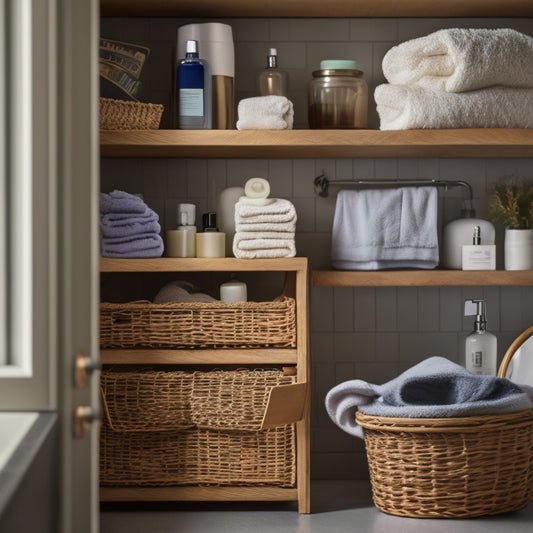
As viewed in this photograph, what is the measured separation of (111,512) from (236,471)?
0.39m

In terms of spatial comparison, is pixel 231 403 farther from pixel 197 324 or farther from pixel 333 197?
pixel 333 197

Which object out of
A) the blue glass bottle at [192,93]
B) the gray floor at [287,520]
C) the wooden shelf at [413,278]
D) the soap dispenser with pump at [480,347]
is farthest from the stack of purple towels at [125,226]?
the soap dispenser with pump at [480,347]

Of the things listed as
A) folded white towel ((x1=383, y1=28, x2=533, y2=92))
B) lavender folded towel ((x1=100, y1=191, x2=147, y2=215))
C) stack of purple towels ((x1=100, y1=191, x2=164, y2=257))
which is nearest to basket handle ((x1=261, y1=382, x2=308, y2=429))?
stack of purple towels ((x1=100, y1=191, x2=164, y2=257))

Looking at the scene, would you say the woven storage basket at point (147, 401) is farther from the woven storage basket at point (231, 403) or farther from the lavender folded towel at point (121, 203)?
the lavender folded towel at point (121, 203)

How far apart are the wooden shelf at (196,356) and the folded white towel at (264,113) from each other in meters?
0.65

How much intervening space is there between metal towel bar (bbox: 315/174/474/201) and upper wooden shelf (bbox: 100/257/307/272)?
0.43m

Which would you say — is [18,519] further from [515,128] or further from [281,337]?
[515,128]

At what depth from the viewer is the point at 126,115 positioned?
8.30 ft

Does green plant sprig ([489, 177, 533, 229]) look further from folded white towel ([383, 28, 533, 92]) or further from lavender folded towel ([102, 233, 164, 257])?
lavender folded towel ([102, 233, 164, 257])

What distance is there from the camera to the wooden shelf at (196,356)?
8.20ft

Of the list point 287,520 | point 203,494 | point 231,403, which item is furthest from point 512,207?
point 203,494

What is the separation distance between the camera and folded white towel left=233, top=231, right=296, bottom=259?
2492mm

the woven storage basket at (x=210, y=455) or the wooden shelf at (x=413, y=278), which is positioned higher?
the wooden shelf at (x=413, y=278)

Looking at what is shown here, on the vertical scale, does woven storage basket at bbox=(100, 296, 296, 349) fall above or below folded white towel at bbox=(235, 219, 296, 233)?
below
